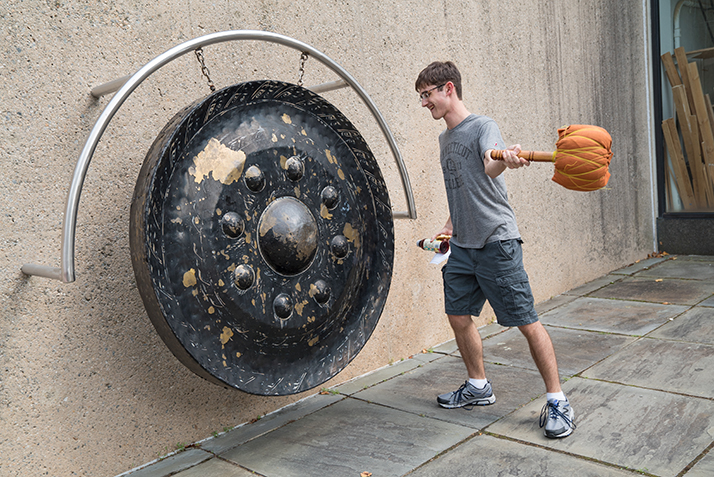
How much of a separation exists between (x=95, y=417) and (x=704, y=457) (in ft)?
8.17

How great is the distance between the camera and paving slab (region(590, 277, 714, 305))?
5.09 m

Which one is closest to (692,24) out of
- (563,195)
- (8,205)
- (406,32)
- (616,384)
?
(563,195)

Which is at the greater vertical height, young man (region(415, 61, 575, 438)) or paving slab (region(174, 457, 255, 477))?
young man (region(415, 61, 575, 438))

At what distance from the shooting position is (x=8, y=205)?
227 cm

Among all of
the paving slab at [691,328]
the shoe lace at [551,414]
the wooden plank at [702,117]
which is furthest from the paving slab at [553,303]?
the wooden plank at [702,117]

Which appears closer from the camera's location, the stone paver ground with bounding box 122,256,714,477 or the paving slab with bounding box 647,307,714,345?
the stone paver ground with bounding box 122,256,714,477

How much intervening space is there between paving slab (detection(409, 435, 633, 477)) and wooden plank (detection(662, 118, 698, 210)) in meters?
5.59

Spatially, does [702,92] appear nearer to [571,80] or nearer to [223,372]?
[571,80]

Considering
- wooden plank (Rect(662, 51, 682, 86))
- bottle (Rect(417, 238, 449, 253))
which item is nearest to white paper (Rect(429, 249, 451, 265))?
bottle (Rect(417, 238, 449, 253))

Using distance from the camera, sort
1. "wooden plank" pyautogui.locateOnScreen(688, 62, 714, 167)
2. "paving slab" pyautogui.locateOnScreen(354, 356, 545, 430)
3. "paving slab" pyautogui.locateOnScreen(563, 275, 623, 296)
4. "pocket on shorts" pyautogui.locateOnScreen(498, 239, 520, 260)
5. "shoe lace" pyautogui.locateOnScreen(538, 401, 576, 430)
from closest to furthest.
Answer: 1. "shoe lace" pyautogui.locateOnScreen(538, 401, 576, 430)
2. "pocket on shorts" pyautogui.locateOnScreen(498, 239, 520, 260)
3. "paving slab" pyautogui.locateOnScreen(354, 356, 545, 430)
4. "paving slab" pyautogui.locateOnScreen(563, 275, 623, 296)
5. "wooden plank" pyautogui.locateOnScreen(688, 62, 714, 167)

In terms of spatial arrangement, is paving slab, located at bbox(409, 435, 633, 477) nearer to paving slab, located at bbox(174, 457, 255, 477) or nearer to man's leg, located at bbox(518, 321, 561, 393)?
man's leg, located at bbox(518, 321, 561, 393)

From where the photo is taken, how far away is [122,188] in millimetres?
2611

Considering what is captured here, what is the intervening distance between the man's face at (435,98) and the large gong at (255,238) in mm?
527

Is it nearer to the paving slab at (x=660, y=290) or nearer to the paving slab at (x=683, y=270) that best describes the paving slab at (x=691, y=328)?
the paving slab at (x=660, y=290)
